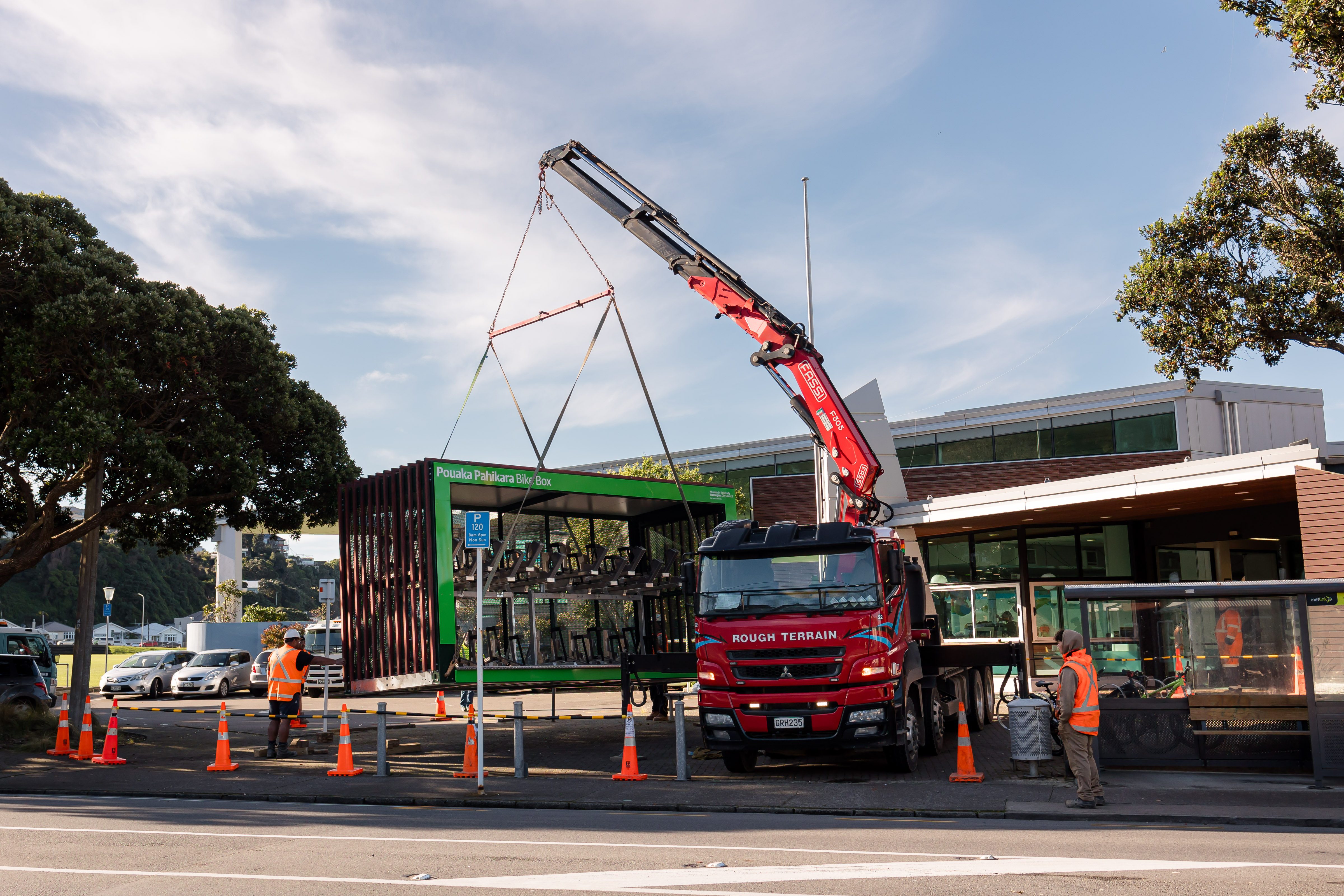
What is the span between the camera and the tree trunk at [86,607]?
17984mm

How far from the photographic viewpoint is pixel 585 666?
17500 millimetres

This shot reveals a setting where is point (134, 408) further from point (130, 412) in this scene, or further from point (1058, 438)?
point (1058, 438)

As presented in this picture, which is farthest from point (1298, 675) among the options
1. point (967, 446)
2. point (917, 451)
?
point (917, 451)

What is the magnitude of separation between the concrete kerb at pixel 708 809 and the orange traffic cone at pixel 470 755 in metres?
1.64

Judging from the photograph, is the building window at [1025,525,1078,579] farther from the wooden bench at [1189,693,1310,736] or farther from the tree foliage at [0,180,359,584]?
the tree foliage at [0,180,359,584]

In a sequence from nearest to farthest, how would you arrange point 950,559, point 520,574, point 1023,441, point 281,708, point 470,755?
point 470,755 → point 281,708 → point 520,574 → point 950,559 → point 1023,441

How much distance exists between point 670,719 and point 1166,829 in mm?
12252

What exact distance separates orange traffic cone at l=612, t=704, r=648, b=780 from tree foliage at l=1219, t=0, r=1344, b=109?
11484 millimetres

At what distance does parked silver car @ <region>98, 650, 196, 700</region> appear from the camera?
33219mm

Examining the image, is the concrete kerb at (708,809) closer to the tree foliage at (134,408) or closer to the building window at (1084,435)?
the tree foliage at (134,408)

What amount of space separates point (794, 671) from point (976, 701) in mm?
7145

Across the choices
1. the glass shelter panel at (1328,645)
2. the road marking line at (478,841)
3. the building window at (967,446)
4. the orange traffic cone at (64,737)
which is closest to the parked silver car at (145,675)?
the orange traffic cone at (64,737)

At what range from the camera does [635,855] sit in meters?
8.32

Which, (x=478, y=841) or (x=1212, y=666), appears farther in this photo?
(x=1212, y=666)
